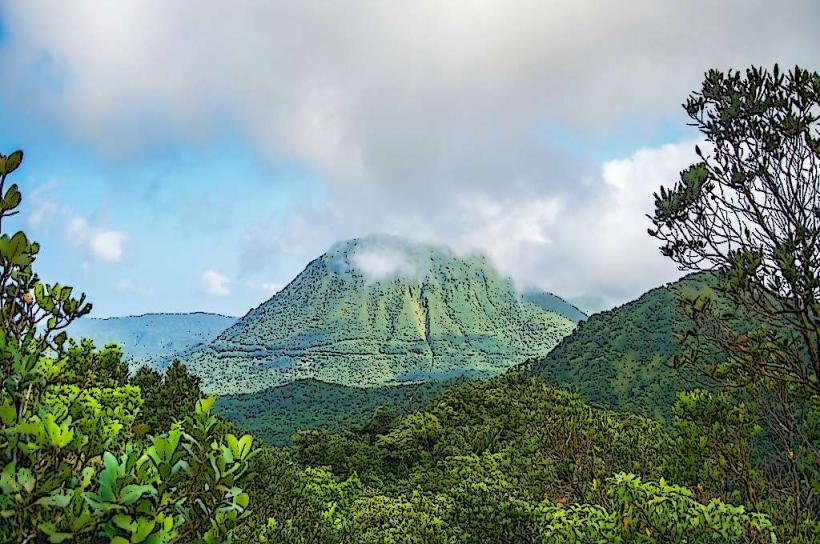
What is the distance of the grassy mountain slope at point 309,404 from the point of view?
85625mm

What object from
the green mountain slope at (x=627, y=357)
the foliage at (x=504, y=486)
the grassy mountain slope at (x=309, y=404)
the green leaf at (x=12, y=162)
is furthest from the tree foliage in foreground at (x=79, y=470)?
the grassy mountain slope at (x=309, y=404)

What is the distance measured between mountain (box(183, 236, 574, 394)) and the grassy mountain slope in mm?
Answer: 28701

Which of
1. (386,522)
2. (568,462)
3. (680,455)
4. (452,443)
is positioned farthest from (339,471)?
(680,455)

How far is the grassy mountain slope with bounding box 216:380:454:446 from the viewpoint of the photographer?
85.6 metres

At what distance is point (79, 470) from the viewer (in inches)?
114

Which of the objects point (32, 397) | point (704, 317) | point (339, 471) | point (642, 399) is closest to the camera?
point (32, 397)

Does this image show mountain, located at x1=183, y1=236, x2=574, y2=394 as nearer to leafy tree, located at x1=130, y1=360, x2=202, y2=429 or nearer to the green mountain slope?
the green mountain slope

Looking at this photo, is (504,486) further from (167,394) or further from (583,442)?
(167,394)

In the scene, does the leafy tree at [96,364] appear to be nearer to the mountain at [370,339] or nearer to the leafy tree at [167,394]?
the leafy tree at [167,394]

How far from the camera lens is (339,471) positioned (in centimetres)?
4078

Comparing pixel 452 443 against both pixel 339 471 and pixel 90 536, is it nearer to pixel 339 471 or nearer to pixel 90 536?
pixel 339 471

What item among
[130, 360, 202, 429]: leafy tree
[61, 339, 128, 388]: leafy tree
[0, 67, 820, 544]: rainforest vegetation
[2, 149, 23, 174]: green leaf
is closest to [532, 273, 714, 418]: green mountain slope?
[0, 67, 820, 544]: rainforest vegetation

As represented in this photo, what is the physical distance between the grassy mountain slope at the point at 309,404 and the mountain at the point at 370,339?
28701mm

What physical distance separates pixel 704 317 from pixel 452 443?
3768 cm
